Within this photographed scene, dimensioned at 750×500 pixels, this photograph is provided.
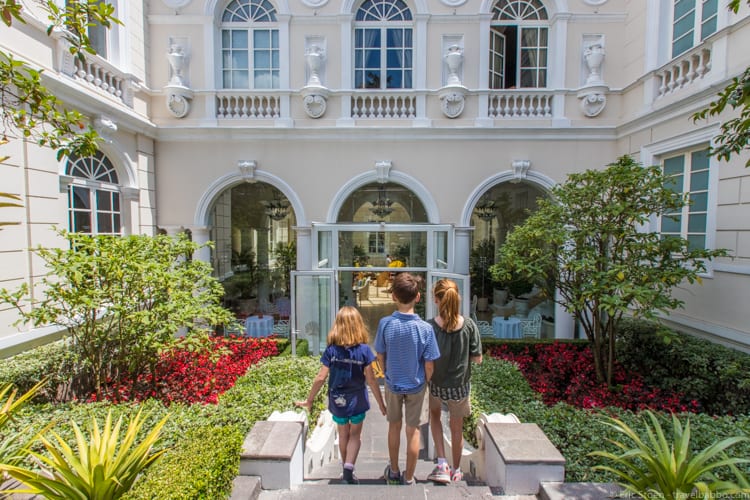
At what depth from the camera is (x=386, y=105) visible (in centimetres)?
809

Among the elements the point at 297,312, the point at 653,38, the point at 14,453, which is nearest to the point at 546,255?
the point at 297,312

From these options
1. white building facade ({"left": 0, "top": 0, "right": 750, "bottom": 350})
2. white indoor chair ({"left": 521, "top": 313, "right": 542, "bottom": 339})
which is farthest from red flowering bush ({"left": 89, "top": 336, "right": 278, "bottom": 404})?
white indoor chair ({"left": 521, "top": 313, "right": 542, "bottom": 339})

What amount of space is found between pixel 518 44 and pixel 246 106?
266 inches

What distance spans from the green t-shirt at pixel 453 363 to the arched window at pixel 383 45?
689 centimetres

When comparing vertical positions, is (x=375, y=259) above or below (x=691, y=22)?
below

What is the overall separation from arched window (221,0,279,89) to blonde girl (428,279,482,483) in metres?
7.49

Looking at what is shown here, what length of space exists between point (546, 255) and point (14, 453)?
6.38 metres

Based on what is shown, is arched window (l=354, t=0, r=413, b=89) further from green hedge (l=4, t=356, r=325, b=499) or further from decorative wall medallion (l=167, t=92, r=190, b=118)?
green hedge (l=4, t=356, r=325, b=499)

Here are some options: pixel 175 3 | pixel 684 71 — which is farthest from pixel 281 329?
pixel 684 71

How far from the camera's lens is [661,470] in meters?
2.34

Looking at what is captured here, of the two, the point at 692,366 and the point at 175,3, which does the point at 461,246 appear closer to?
the point at 692,366

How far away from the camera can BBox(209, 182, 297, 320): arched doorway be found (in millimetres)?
9398

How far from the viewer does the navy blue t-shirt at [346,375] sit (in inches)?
124

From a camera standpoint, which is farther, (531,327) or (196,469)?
(531,327)
